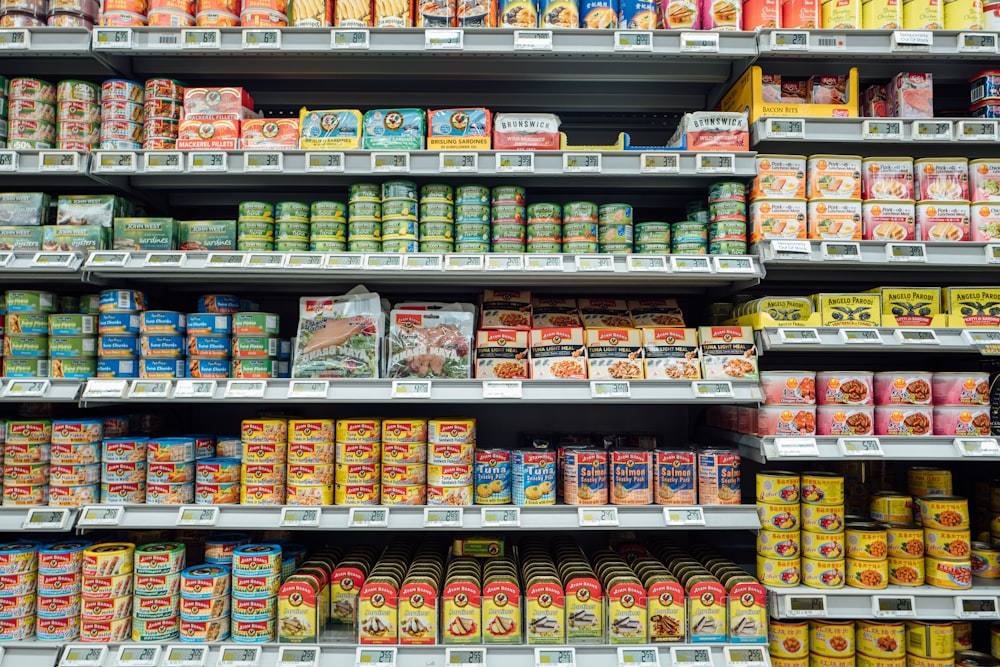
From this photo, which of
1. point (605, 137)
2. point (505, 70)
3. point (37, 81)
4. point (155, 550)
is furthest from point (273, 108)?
point (155, 550)

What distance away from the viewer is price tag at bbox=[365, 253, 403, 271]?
2100mm

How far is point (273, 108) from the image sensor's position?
109 inches

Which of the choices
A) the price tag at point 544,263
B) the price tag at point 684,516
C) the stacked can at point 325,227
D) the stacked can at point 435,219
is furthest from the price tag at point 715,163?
the stacked can at point 325,227

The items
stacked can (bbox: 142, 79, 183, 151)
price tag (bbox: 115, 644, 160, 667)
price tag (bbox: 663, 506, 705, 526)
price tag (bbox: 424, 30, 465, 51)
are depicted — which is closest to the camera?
price tag (bbox: 115, 644, 160, 667)

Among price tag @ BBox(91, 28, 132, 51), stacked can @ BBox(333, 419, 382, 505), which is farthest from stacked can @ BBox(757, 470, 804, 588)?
price tag @ BBox(91, 28, 132, 51)

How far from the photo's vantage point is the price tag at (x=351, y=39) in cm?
215

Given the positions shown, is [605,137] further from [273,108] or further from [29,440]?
[29,440]

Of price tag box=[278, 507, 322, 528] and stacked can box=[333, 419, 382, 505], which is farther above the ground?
stacked can box=[333, 419, 382, 505]

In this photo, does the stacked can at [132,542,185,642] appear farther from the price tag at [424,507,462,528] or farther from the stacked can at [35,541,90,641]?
the price tag at [424,507,462,528]

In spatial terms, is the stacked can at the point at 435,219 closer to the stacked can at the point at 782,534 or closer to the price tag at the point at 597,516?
the price tag at the point at 597,516

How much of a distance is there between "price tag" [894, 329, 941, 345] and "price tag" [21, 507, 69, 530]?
9.57 feet

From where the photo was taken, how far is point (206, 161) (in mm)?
2160

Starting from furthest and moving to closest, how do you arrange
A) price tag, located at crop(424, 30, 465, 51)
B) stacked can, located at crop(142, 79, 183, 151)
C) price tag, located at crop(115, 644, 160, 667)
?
1. stacked can, located at crop(142, 79, 183, 151)
2. price tag, located at crop(424, 30, 465, 51)
3. price tag, located at crop(115, 644, 160, 667)

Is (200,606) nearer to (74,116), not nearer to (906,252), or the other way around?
(74,116)
